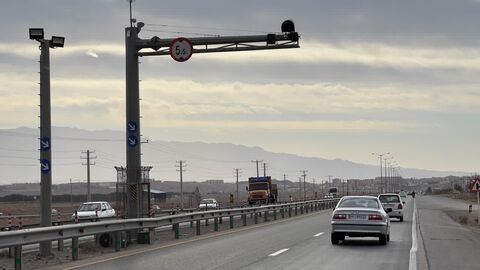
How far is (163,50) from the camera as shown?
82.5 feet

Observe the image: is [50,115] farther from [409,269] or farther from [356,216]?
[409,269]

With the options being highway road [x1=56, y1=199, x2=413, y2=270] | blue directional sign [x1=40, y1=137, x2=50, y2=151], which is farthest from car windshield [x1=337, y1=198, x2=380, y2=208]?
blue directional sign [x1=40, y1=137, x2=50, y2=151]

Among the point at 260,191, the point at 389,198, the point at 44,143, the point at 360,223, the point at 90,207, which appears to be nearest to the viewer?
the point at 44,143

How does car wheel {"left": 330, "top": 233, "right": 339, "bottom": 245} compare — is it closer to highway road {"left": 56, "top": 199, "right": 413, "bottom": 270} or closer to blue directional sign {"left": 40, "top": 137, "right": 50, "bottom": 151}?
highway road {"left": 56, "top": 199, "right": 413, "bottom": 270}

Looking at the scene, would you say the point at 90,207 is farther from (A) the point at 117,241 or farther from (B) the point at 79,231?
(B) the point at 79,231

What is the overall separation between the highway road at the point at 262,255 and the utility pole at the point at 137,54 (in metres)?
3.06

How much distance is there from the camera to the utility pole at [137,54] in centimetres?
2450

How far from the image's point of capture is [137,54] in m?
25.0

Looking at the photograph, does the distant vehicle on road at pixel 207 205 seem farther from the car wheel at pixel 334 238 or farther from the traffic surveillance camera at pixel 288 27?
the car wheel at pixel 334 238

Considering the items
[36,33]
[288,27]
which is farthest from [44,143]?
[288,27]

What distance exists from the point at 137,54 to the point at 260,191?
179 feet

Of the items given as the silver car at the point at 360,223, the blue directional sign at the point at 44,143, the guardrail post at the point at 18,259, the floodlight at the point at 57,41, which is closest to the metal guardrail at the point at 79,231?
the guardrail post at the point at 18,259

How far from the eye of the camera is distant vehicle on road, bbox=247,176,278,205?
7762cm

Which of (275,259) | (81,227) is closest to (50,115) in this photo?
(81,227)
